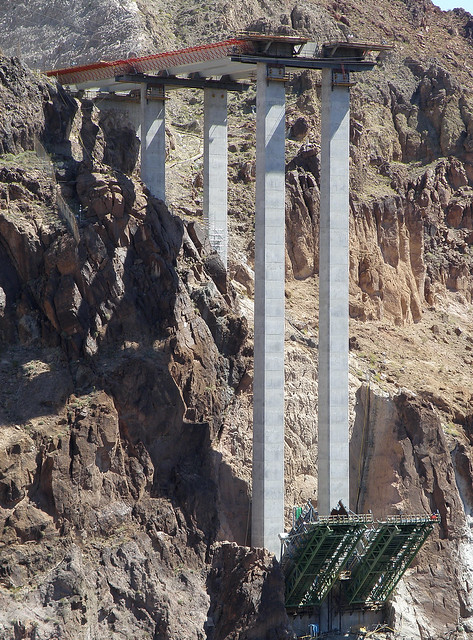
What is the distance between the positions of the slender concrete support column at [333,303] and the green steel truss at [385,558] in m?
2.91

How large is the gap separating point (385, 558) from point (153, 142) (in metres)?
26.9

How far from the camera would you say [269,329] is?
74.5m

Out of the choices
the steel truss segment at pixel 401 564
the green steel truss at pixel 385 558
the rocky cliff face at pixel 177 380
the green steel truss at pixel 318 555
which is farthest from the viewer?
the steel truss segment at pixel 401 564

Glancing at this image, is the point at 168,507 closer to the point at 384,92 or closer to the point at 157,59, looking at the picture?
the point at 157,59

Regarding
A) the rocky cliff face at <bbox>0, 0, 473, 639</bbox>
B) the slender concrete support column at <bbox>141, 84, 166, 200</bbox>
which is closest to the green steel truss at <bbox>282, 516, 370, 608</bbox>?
the rocky cliff face at <bbox>0, 0, 473, 639</bbox>

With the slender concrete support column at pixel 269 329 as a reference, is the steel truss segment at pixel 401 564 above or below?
below

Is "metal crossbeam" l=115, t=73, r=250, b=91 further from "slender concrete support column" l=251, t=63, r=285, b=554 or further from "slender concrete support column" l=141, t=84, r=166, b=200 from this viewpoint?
"slender concrete support column" l=251, t=63, r=285, b=554

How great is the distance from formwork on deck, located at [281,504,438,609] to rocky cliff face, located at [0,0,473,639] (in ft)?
8.71

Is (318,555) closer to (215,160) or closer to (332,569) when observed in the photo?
(332,569)

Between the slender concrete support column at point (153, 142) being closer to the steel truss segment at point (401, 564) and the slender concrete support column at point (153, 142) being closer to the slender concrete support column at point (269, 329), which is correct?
the slender concrete support column at point (269, 329)

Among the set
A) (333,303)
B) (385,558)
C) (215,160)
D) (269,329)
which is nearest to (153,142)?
(215,160)

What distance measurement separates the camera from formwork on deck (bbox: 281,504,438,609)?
71250 millimetres

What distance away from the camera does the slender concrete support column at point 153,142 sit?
8538 centimetres

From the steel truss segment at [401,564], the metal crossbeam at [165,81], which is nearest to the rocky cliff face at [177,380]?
the steel truss segment at [401,564]
